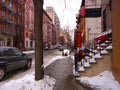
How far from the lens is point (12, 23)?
54.2 metres

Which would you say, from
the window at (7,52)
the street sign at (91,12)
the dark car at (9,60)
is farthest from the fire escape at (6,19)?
the window at (7,52)

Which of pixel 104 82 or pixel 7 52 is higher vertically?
pixel 7 52

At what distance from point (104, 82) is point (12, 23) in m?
47.9

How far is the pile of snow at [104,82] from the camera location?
8082 mm

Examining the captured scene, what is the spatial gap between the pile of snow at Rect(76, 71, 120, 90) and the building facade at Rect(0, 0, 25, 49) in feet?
121

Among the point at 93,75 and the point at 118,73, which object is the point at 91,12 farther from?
the point at 118,73

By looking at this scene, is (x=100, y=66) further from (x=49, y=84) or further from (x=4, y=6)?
(x=4, y=6)

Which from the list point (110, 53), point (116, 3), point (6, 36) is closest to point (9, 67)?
point (110, 53)

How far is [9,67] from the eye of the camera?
11.4 metres

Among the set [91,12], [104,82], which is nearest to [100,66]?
[104,82]

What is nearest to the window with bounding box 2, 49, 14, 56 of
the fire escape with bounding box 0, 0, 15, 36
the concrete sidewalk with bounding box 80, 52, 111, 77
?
the concrete sidewalk with bounding box 80, 52, 111, 77

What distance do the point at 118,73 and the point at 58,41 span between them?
133 m

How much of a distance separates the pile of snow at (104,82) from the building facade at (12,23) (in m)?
36.8

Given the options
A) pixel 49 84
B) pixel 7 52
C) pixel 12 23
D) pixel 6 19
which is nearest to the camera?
pixel 49 84
